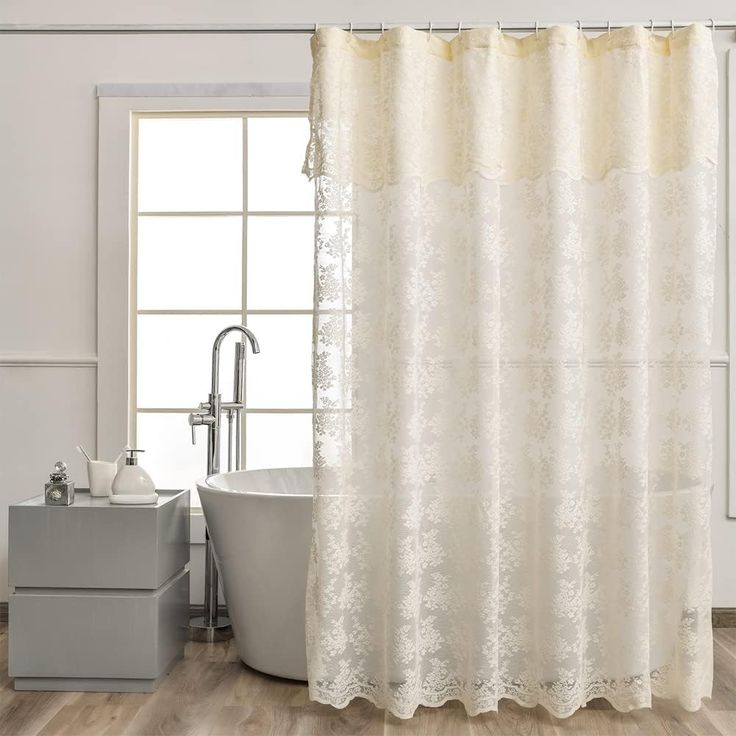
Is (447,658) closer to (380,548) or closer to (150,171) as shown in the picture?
(380,548)

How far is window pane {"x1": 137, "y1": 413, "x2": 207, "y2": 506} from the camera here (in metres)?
3.49

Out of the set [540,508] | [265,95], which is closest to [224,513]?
[540,508]

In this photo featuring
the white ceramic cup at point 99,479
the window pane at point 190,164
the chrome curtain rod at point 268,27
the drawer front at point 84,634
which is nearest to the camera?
the chrome curtain rod at point 268,27

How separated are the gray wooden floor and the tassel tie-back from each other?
1.48 m

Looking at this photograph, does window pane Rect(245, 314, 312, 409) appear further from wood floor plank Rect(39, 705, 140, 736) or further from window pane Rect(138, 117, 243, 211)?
wood floor plank Rect(39, 705, 140, 736)

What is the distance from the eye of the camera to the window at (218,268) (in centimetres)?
349

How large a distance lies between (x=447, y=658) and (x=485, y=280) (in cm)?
104

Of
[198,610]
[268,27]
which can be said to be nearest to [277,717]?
[198,610]

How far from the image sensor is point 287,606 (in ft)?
8.48

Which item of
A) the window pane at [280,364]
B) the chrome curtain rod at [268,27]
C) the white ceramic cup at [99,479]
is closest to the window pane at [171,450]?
the window pane at [280,364]

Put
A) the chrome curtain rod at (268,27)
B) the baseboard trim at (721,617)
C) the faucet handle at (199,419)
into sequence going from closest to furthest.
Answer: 1. the chrome curtain rod at (268,27)
2. the faucet handle at (199,419)
3. the baseboard trim at (721,617)

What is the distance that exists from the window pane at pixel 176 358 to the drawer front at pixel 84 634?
44.4 inches

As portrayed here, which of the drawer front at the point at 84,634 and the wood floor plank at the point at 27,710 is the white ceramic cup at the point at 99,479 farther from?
the wood floor plank at the point at 27,710

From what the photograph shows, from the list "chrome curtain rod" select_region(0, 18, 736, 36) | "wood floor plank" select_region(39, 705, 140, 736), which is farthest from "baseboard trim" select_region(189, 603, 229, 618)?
"chrome curtain rod" select_region(0, 18, 736, 36)
